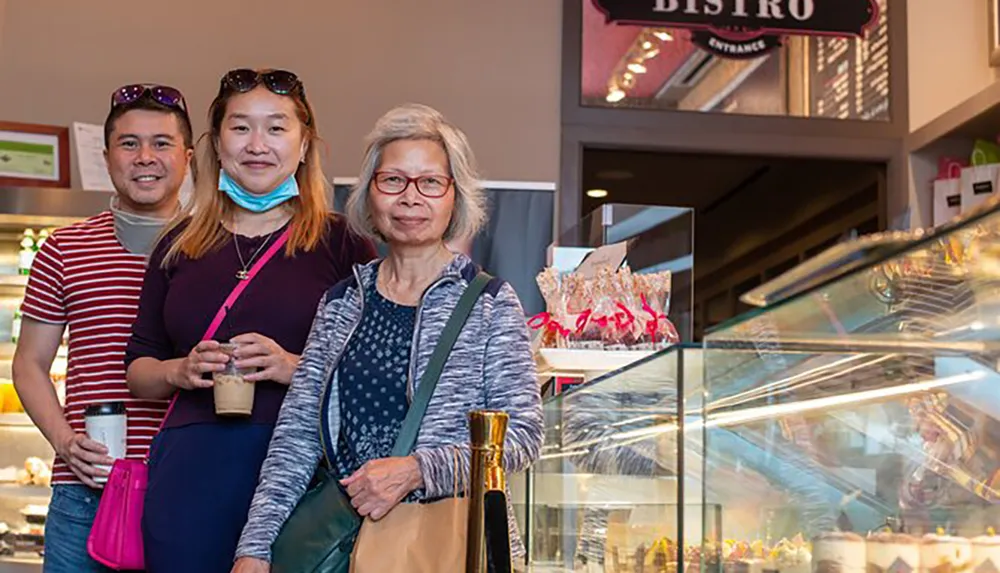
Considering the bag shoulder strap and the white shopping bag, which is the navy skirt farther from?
the white shopping bag

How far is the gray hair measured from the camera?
185 cm

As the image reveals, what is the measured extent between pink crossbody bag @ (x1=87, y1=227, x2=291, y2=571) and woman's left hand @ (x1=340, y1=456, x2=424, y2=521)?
0.60m

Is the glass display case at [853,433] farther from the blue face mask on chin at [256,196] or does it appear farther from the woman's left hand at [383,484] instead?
the blue face mask on chin at [256,196]

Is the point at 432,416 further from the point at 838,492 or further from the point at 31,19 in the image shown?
the point at 31,19

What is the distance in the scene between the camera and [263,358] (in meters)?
1.95

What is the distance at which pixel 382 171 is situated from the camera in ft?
5.99

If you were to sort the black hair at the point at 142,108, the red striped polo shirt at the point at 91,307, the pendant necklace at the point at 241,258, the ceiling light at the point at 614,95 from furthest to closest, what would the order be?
the ceiling light at the point at 614,95
the black hair at the point at 142,108
the red striped polo shirt at the point at 91,307
the pendant necklace at the point at 241,258

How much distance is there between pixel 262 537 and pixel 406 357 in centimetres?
32

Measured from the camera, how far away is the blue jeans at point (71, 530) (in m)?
2.37

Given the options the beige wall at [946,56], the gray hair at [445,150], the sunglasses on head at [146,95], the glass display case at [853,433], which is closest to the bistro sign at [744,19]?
the beige wall at [946,56]

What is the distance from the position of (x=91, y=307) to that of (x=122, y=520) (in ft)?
1.64

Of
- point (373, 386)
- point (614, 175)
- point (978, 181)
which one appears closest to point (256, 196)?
point (373, 386)

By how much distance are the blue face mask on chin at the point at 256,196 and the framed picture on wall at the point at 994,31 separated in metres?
4.19

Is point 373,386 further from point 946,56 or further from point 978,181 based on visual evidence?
point 946,56
